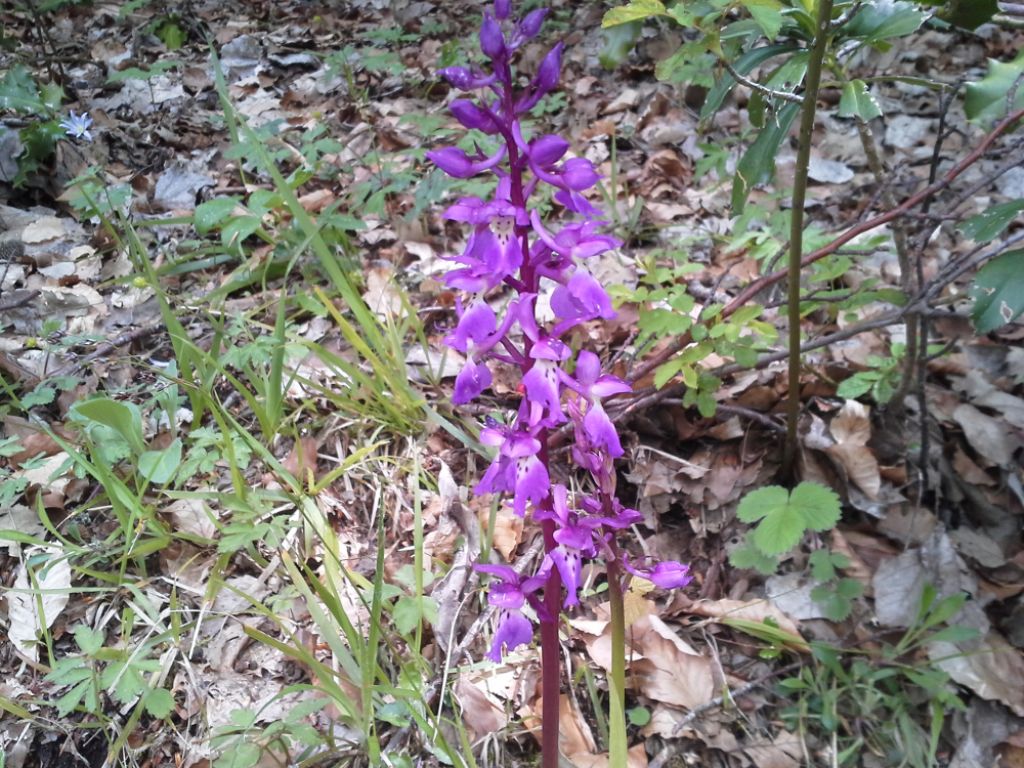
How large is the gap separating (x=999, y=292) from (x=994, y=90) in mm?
397

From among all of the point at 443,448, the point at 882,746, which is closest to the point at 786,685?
the point at 882,746

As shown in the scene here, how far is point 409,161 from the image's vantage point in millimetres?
3477

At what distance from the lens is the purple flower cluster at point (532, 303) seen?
109 centimetres

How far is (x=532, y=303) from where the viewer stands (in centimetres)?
114

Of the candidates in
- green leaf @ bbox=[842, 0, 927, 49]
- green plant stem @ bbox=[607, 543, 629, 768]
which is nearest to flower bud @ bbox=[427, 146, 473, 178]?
green plant stem @ bbox=[607, 543, 629, 768]

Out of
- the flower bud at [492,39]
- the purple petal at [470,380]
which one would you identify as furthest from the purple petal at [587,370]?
the flower bud at [492,39]

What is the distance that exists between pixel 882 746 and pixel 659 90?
123 inches

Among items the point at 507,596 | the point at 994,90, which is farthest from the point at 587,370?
the point at 994,90

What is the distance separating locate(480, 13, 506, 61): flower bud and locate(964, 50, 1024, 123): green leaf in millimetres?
1016

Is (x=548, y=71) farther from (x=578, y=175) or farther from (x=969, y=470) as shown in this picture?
(x=969, y=470)

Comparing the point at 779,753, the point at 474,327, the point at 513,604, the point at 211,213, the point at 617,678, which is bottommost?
the point at 779,753

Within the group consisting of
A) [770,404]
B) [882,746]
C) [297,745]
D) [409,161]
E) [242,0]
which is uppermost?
[242,0]

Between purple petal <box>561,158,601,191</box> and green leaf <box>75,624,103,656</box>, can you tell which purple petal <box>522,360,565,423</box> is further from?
green leaf <box>75,624,103,656</box>

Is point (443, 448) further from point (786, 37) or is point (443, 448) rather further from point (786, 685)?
point (786, 37)
